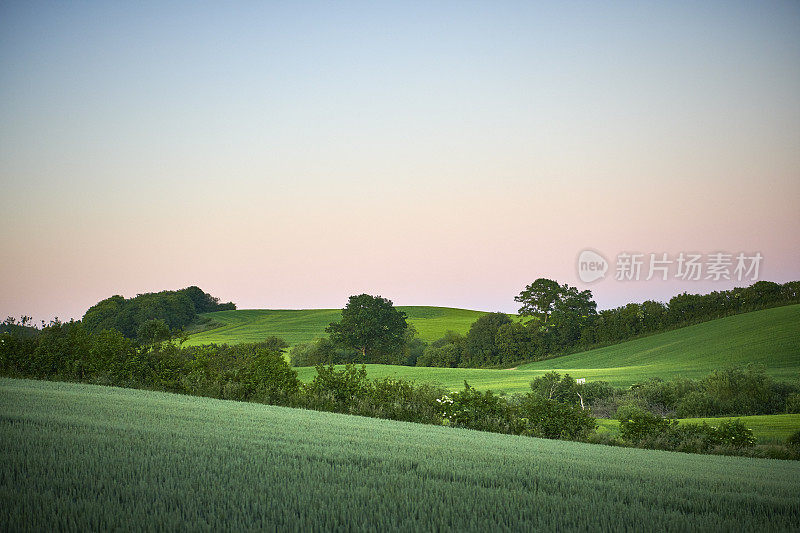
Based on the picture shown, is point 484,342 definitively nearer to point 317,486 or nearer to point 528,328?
point 528,328

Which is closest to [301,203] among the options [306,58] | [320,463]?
[306,58]

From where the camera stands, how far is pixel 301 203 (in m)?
29.9

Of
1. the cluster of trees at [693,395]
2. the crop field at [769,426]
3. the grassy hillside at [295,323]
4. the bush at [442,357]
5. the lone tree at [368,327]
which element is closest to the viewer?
the crop field at [769,426]

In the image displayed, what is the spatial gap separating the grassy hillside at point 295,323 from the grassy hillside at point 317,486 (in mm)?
62339

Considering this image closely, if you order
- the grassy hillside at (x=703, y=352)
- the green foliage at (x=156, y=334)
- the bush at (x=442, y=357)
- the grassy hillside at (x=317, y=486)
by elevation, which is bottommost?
the bush at (x=442, y=357)

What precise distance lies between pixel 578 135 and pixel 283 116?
15.1 meters

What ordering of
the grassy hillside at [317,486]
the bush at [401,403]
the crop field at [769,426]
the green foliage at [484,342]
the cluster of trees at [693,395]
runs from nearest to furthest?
the grassy hillside at [317,486], the bush at [401,403], the crop field at [769,426], the cluster of trees at [693,395], the green foliage at [484,342]

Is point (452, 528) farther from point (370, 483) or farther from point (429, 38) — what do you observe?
point (429, 38)

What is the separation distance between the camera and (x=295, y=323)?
87.1 meters

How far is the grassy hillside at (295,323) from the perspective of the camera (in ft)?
243

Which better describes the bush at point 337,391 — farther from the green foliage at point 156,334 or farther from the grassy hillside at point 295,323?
the grassy hillside at point 295,323

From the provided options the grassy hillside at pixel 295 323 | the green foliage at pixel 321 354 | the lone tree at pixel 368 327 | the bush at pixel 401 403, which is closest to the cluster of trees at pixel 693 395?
the bush at pixel 401 403

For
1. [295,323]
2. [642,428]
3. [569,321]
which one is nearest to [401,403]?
[642,428]

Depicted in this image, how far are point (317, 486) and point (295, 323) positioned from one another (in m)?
85.2
